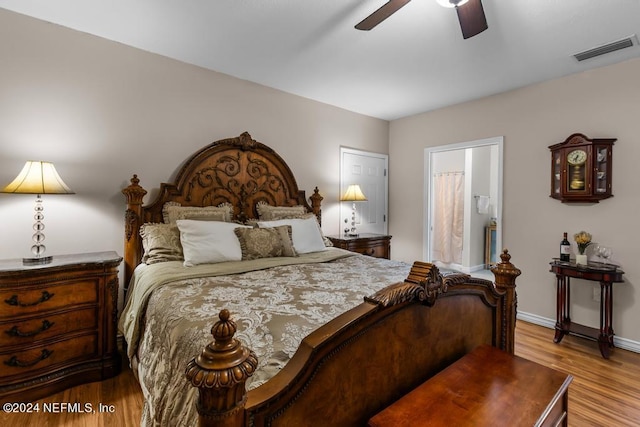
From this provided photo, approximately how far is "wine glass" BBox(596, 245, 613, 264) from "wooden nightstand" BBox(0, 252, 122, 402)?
4.15 metres

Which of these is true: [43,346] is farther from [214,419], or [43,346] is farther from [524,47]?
[524,47]

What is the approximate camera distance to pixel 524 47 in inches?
101

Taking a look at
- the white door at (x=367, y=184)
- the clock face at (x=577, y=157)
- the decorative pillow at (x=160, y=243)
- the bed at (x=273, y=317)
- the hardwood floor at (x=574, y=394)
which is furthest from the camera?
the white door at (x=367, y=184)

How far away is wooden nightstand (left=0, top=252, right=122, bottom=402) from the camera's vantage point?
188 cm

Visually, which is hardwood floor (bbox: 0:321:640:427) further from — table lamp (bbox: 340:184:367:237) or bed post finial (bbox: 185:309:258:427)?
table lamp (bbox: 340:184:367:237)

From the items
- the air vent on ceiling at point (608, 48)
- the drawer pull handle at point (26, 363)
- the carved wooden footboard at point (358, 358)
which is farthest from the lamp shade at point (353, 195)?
the drawer pull handle at point (26, 363)

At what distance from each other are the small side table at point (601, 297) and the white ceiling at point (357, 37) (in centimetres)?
188

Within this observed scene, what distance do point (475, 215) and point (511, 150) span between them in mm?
2187

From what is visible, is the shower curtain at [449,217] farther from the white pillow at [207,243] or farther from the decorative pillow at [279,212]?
the white pillow at [207,243]

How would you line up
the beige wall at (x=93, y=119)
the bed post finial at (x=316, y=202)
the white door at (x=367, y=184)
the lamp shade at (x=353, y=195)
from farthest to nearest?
the white door at (x=367, y=184)
the lamp shade at (x=353, y=195)
the bed post finial at (x=316, y=202)
the beige wall at (x=93, y=119)

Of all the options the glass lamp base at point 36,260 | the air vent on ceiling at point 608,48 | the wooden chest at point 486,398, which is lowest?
the wooden chest at point 486,398

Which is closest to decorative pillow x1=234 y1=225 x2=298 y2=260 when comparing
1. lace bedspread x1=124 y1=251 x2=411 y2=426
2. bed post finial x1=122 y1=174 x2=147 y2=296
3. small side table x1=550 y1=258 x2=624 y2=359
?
lace bedspread x1=124 y1=251 x2=411 y2=426

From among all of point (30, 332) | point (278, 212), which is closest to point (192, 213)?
point (278, 212)

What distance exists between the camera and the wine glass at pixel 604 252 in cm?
288
